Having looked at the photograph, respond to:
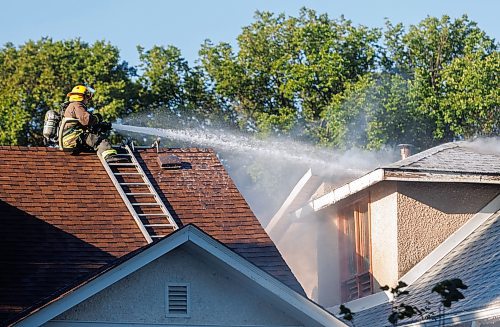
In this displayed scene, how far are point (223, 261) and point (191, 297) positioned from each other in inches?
25.8

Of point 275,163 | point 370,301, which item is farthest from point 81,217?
point 275,163

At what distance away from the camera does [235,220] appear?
19391mm

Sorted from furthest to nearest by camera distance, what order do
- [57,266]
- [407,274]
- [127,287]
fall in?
[407,274] < [57,266] < [127,287]

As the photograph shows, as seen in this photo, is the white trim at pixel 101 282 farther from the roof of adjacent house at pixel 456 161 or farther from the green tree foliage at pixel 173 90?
the green tree foliage at pixel 173 90

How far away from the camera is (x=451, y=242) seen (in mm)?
20594

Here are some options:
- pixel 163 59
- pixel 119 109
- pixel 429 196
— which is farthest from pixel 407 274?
pixel 163 59

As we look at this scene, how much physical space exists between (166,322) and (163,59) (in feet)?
77.8

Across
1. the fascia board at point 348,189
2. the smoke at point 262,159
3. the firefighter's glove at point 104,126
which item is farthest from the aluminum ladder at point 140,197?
the smoke at point 262,159

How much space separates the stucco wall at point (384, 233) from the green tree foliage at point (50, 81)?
1591cm

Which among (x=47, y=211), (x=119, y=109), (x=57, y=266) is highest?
(x=119, y=109)

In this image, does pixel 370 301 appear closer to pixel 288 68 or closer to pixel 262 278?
pixel 262 278

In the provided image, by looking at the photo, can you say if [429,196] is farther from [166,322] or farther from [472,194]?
[166,322]

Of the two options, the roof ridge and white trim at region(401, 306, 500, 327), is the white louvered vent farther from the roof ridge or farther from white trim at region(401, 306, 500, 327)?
the roof ridge

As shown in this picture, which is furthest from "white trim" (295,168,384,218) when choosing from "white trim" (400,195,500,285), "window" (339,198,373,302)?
"white trim" (400,195,500,285)
